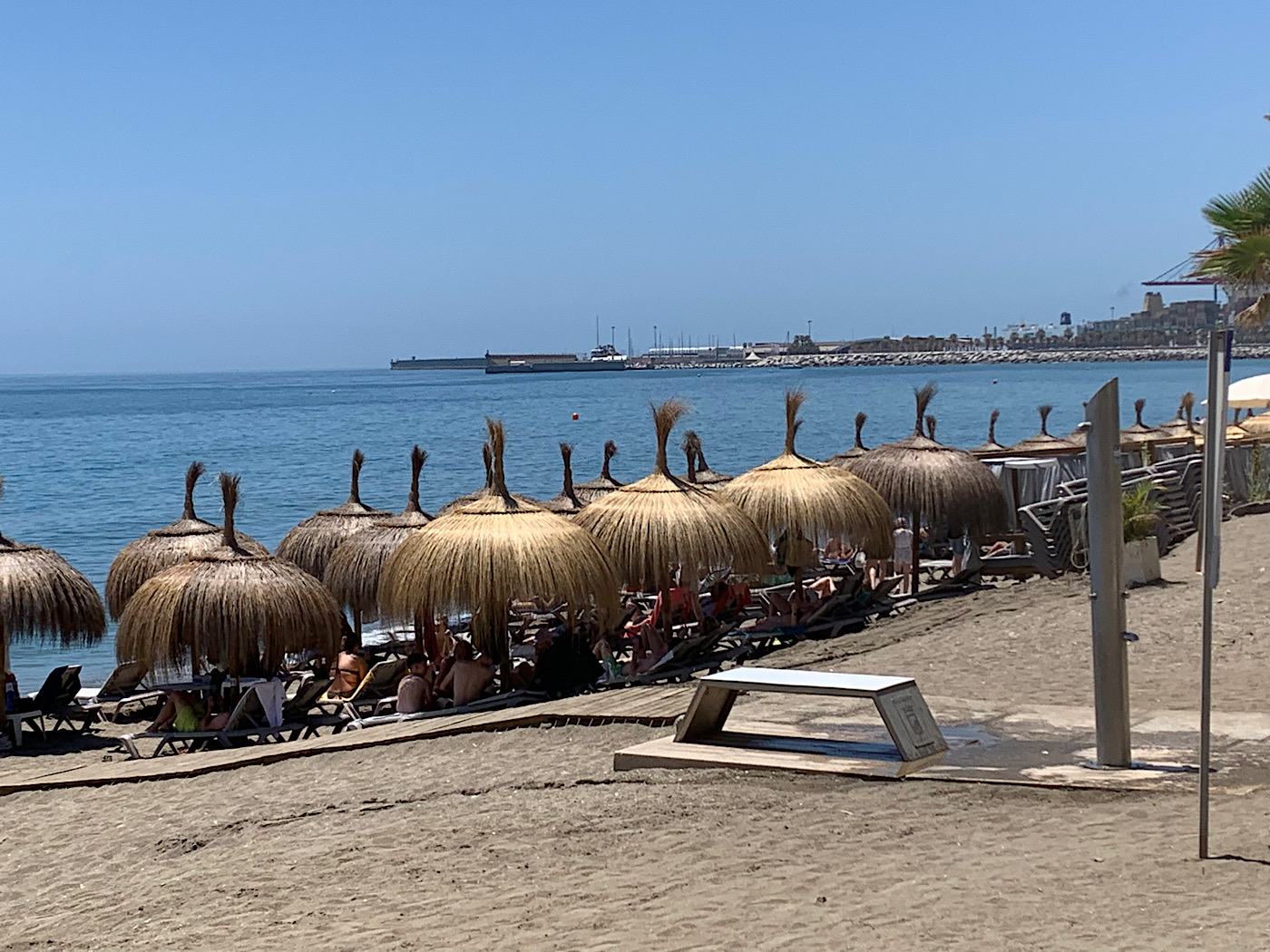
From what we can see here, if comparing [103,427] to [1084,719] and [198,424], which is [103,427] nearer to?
[198,424]

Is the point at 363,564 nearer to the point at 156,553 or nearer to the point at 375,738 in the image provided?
the point at 156,553

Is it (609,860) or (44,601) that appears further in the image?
(44,601)

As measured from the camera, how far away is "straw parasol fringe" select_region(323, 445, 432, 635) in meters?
14.0

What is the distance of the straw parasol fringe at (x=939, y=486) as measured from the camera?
1698 cm

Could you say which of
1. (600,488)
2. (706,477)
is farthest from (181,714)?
(706,477)

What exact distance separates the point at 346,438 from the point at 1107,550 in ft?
259

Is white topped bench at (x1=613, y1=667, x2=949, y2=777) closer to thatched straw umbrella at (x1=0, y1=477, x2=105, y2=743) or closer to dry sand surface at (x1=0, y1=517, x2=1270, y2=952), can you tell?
dry sand surface at (x1=0, y1=517, x2=1270, y2=952)

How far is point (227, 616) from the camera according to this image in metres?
11.5

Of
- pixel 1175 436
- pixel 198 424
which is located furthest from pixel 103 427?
pixel 1175 436

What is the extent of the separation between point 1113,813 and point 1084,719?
2110 millimetres

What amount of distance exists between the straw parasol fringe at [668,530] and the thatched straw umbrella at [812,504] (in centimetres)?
136

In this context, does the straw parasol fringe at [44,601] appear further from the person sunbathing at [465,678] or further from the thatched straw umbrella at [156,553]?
the person sunbathing at [465,678]


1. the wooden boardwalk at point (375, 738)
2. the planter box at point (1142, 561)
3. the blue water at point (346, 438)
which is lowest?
the blue water at point (346, 438)

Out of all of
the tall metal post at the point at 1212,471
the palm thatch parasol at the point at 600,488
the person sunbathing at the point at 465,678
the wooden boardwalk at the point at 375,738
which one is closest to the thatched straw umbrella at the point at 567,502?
the palm thatch parasol at the point at 600,488
